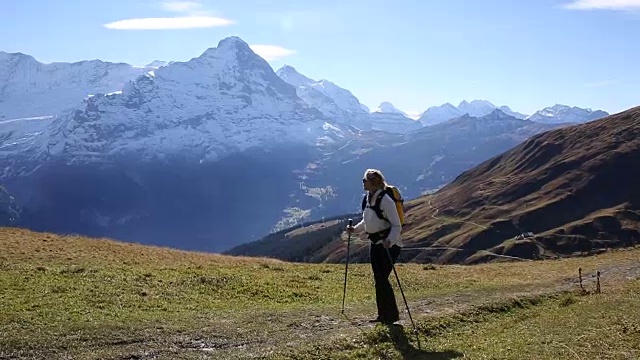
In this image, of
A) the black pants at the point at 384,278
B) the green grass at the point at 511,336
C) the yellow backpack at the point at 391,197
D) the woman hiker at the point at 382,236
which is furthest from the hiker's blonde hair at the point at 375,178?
the green grass at the point at 511,336

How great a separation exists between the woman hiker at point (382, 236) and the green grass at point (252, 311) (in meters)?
0.98

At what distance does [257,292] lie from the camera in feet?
92.7

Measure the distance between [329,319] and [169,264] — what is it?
55.3 feet

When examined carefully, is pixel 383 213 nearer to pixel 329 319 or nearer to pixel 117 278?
pixel 329 319

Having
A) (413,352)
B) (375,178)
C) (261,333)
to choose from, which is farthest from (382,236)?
(261,333)

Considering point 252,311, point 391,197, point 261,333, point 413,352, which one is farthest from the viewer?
point 252,311

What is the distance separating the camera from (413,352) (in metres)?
16.8

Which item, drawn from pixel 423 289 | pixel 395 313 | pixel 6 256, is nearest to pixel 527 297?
pixel 423 289

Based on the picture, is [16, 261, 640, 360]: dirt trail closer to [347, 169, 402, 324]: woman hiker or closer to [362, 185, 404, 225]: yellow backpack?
[347, 169, 402, 324]: woman hiker

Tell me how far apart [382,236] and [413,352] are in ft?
12.7

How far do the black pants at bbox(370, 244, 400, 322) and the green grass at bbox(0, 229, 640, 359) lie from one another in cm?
90

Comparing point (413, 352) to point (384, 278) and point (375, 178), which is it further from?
point (375, 178)

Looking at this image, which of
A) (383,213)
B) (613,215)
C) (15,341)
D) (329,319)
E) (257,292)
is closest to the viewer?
(15,341)

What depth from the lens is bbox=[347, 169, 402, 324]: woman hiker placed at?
1881 cm
